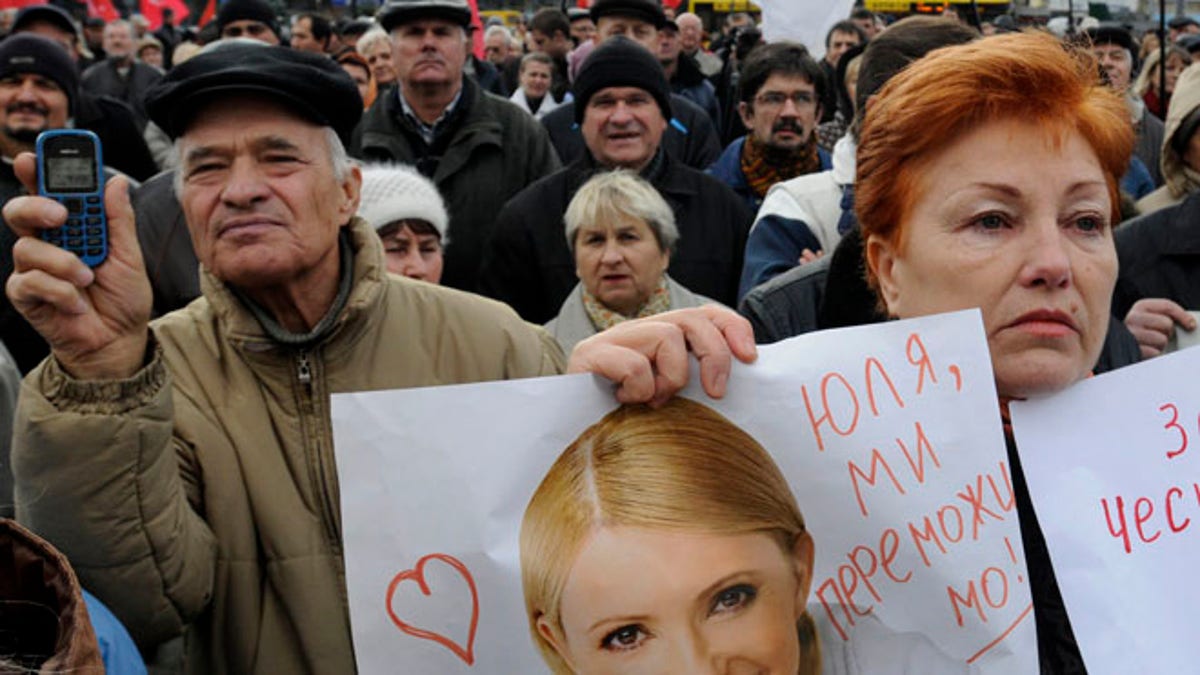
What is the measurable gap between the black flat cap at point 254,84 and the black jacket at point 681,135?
3.74 meters

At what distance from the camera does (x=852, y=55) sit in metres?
5.59

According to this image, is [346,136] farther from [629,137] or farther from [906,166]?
[629,137]

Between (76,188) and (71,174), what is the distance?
27 mm

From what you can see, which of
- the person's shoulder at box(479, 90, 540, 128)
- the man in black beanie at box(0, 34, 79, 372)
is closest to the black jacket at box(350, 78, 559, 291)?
the person's shoulder at box(479, 90, 540, 128)

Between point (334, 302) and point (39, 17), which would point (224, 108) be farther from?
point (39, 17)

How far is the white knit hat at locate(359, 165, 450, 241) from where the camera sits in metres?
3.62

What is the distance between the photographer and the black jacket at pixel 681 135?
5.96 m

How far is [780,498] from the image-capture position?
1.47m

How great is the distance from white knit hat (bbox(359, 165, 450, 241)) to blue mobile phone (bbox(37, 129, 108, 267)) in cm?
192

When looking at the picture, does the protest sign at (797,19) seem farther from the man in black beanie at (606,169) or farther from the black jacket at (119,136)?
the black jacket at (119,136)

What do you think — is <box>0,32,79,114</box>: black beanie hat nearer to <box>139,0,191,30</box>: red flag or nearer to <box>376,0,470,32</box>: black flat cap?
<box>376,0,470,32</box>: black flat cap

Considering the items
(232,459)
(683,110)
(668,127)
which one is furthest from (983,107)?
(683,110)

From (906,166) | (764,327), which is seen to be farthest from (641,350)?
(764,327)

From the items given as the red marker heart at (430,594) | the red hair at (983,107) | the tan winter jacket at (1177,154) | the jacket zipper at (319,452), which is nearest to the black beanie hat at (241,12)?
the tan winter jacket at (1177,154)
